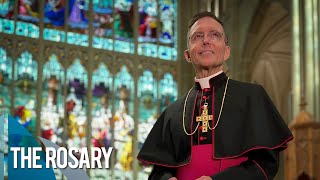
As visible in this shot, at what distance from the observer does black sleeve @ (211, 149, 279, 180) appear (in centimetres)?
178

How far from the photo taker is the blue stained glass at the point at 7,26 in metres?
13.8

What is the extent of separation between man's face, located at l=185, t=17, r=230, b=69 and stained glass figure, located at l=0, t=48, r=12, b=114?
11.9m

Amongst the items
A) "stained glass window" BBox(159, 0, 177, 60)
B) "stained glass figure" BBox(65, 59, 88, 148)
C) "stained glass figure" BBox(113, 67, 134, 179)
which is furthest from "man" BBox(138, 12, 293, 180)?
"stained glass window" BBox(159, 0, 177, 60)

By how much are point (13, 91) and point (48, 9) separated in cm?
194

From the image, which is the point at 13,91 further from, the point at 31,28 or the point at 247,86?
the point at 247,86

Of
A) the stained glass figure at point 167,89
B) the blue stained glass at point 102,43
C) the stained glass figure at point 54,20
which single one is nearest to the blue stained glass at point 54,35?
the stained glass figure at point 54,20

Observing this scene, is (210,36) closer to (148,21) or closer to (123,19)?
(123,19)

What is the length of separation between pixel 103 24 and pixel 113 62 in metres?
0.86

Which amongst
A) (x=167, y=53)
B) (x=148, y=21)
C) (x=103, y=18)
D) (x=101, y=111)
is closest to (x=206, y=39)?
(x=101, y=111)

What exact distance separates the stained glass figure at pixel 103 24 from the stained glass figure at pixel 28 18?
1213mm

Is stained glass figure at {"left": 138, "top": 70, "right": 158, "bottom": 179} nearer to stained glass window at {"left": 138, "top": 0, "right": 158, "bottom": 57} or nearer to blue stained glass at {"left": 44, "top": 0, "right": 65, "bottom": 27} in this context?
stained glass window at {"left": 138, "top": 0, "right": 158, "bottom": 57}

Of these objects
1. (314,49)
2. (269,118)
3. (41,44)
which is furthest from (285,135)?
(41,44)

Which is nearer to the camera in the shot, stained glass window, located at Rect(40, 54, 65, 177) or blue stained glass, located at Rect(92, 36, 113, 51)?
stained glass window, located at Rect(40, 54, 65, 177)

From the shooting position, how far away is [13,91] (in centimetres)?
1355
